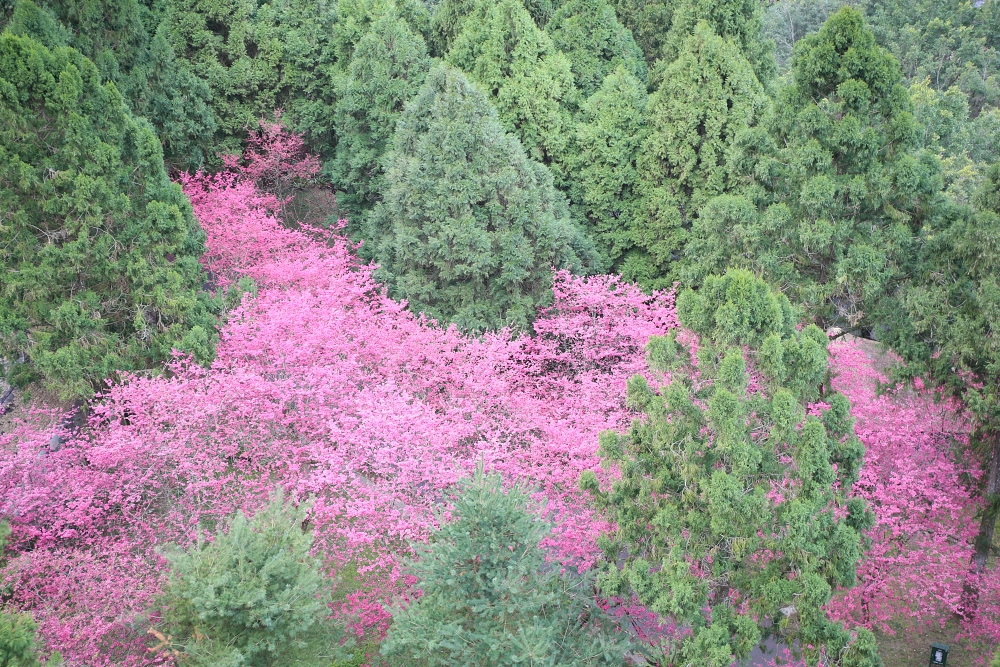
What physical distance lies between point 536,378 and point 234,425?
5.89 meters

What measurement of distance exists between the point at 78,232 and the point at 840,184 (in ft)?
41.6

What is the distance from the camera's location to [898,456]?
11281 millimetres

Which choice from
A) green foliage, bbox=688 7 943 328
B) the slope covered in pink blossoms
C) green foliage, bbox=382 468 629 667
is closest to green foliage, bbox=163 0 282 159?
the slope covered in pink blossoms

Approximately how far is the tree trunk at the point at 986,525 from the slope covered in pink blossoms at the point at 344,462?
28 cm

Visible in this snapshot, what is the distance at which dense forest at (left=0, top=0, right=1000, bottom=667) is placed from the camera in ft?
25.5

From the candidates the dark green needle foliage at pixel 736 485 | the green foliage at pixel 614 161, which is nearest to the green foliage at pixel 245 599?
the dark green needle foliage at pixel 736 485

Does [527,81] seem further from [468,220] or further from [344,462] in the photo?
[344,462]

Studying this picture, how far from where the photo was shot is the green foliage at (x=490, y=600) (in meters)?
7.62

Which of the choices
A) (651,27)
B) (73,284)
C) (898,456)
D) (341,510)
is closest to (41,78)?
(73,284)

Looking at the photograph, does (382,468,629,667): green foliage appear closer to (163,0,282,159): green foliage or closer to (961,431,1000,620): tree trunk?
(961,431,1000,620): tree trunk

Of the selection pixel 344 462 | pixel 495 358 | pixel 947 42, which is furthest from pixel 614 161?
pixel 947 42

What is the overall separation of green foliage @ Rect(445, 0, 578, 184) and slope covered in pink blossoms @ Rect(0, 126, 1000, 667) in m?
6.60

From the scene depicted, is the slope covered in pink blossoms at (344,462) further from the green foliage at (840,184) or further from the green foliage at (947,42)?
the green foliage at (947,42)

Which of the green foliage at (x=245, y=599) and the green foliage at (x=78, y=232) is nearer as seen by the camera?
the green foliage at (x=245, y=599)
